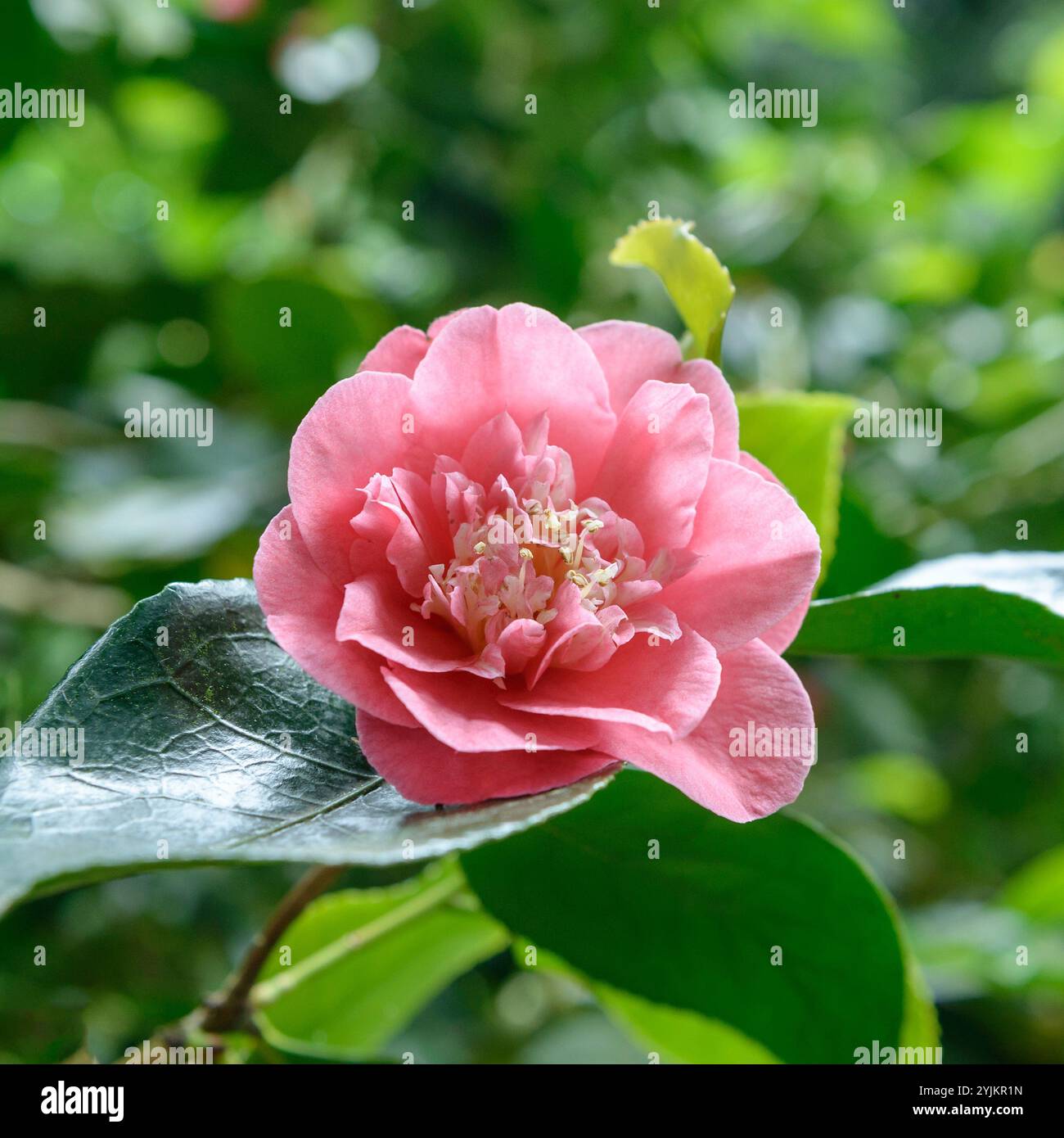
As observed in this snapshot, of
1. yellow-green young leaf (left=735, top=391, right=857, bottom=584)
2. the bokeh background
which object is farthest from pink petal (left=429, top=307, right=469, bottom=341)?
the bokeh background

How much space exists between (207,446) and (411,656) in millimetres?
1211

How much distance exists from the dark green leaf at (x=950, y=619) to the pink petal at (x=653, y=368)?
0.12 metres

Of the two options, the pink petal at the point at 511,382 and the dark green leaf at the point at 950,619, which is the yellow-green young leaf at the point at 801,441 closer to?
the dark green leaf at the point at 950,619

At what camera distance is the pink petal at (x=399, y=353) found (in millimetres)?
551

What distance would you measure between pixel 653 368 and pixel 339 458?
168 mm

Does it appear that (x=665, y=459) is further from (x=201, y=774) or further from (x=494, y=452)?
(x=201, y=774)

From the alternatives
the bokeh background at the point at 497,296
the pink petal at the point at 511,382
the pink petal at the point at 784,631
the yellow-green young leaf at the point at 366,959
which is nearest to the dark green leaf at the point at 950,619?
the pink petal at the point at 784,631

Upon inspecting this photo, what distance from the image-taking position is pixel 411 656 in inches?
18.7

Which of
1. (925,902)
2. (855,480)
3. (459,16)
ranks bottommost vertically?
(925,902)

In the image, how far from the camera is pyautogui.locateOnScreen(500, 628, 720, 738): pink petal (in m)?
0.46

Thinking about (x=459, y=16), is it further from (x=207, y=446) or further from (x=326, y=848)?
(x=326, y=848)

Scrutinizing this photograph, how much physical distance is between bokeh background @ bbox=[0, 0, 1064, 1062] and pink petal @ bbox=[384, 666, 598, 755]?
0.82m

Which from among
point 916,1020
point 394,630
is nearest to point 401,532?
point 394,630
